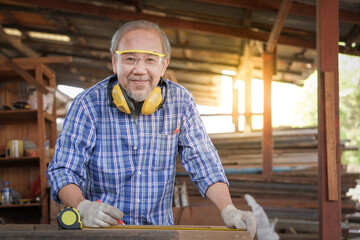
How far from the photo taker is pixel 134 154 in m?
3.02

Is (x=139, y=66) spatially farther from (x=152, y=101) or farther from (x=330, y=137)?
(x=330, y=137)

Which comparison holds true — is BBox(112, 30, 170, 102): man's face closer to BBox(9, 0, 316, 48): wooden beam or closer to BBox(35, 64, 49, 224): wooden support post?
BBox(35, 64, 49, 224): wooden support post

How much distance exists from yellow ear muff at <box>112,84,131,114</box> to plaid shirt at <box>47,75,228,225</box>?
134mm

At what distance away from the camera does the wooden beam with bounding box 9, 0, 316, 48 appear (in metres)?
9.56

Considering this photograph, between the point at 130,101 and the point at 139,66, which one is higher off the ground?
the point at 139,66

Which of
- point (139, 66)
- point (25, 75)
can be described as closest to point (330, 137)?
point (139, 66)

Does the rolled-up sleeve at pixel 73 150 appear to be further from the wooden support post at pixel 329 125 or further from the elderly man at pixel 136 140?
the wooden support post at pixel 329 125

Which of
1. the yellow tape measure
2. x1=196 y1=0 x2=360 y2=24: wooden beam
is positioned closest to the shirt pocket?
the yellow tape measure

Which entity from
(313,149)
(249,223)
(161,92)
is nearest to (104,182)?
(161,92)

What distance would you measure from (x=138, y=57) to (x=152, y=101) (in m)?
0.27

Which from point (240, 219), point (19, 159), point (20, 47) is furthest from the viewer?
point (20, 47)

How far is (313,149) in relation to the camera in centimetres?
1075

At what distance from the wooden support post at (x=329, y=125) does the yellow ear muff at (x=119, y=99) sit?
313 cm

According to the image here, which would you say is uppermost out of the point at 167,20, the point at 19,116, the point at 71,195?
the point at 167,20
